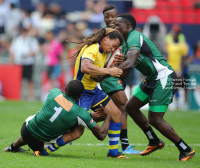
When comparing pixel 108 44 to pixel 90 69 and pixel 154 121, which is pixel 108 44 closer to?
pixel 90 69

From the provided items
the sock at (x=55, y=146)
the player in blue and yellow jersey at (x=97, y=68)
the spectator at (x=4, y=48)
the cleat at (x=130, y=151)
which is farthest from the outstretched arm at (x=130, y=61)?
the spectator at (x=4, y=48)

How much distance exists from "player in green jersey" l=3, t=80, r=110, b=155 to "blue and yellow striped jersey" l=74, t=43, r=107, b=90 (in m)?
0.44

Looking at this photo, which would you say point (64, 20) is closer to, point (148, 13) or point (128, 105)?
point (148, 13)

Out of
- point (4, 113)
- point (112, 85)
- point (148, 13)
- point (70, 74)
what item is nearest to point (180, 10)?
point (148, 13)

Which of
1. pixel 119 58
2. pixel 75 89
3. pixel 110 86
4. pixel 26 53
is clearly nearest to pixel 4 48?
pixel 26 53

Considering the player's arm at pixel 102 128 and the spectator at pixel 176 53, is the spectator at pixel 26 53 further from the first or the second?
the player's arm at pixel 102 128

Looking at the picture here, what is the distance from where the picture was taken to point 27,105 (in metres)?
15.6

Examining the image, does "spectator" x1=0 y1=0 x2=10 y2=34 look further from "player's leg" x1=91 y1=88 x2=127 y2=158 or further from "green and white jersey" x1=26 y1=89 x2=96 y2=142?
"green and white jersey" x1=26 y1=89 x2=96 y2=142

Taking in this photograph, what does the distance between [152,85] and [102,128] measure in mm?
1307

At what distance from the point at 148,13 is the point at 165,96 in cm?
1547

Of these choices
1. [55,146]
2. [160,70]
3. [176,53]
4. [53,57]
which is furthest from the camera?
[53,57]

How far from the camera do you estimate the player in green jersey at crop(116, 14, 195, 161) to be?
22.5 feet

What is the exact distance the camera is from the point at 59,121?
20.5 feet

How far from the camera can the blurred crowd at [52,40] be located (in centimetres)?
1667
